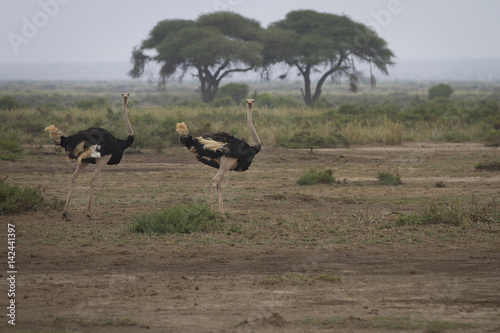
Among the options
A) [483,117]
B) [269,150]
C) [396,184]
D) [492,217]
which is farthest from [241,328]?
[483,117]

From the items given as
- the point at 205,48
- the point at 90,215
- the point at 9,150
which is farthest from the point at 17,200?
the point at 205,48

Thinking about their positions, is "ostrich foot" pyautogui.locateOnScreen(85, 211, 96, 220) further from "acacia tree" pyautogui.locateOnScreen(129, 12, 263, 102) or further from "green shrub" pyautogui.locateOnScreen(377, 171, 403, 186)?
"acacia tree" pyautogui.locateOnScreen(129, 12, 263, 102)

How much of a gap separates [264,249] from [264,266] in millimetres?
779

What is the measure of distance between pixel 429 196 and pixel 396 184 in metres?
1.51

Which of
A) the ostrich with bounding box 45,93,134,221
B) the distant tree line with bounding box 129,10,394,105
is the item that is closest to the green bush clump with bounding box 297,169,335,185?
the ostrich with bounding box 45,93,134,221

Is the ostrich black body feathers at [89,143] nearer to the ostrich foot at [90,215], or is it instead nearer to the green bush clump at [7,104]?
the ostrich foot at [90,215]

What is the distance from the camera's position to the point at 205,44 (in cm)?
4062

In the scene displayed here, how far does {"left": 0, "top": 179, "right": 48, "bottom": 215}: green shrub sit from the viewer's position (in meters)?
9.77

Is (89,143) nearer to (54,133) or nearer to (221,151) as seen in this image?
(54,133)

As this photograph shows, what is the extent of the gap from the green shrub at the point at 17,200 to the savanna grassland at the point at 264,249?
0.03 metres

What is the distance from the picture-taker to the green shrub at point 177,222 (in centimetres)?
890

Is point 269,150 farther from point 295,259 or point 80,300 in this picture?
point 80,300

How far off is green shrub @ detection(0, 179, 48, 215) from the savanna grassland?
0.03 metres

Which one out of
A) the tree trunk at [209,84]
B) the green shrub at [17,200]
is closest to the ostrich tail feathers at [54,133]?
the green shrub at [17,200]
